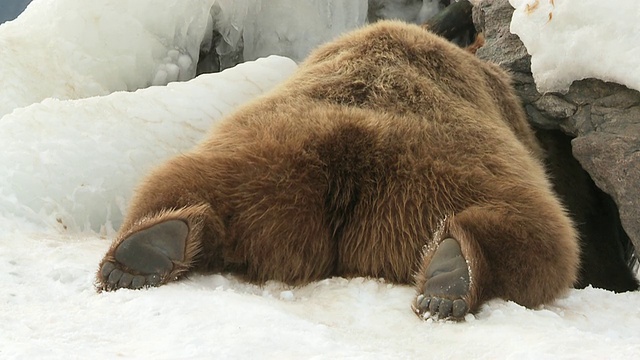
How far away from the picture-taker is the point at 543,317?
2414 millimetres

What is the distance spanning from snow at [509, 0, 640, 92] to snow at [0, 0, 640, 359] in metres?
1.20

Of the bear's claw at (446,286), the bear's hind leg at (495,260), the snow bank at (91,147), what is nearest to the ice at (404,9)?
the snow bank at (91,147)

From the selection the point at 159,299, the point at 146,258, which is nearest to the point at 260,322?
the point at 159,299

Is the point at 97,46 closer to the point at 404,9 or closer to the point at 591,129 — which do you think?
the point at 404,9

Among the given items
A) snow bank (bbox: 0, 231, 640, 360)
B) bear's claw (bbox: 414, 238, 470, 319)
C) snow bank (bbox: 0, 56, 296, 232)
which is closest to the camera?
snow bank (bbox: 0, 231, 640, 360)

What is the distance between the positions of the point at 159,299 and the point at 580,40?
252 cm

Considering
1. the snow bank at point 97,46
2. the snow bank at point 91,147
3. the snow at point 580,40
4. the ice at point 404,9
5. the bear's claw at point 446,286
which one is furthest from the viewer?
the ice at point 404,9

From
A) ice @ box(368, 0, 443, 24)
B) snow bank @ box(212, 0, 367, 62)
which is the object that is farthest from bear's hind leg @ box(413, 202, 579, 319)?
ice @ box(368, 0, 443, 24)

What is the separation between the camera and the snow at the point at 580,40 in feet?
11.8

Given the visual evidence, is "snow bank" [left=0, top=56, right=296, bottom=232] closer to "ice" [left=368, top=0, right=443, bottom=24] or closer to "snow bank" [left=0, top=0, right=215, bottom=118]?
"snow bank" [left=0, top=0, right=215, bottom=118]

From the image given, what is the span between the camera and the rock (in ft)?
11.9

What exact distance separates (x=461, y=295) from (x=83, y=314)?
1125 millimetres

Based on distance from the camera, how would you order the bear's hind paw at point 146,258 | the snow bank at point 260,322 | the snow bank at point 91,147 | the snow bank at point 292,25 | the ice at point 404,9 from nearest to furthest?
the snow bank at point 260,322 < the bear's hind paw at point 146,258 < the snow bank at point 91,147 < the snow bank at point 292,25 < the ice at point 404,9

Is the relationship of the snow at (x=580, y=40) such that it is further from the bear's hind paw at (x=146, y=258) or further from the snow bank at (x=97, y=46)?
the snow bank at (x=97, y=46)
